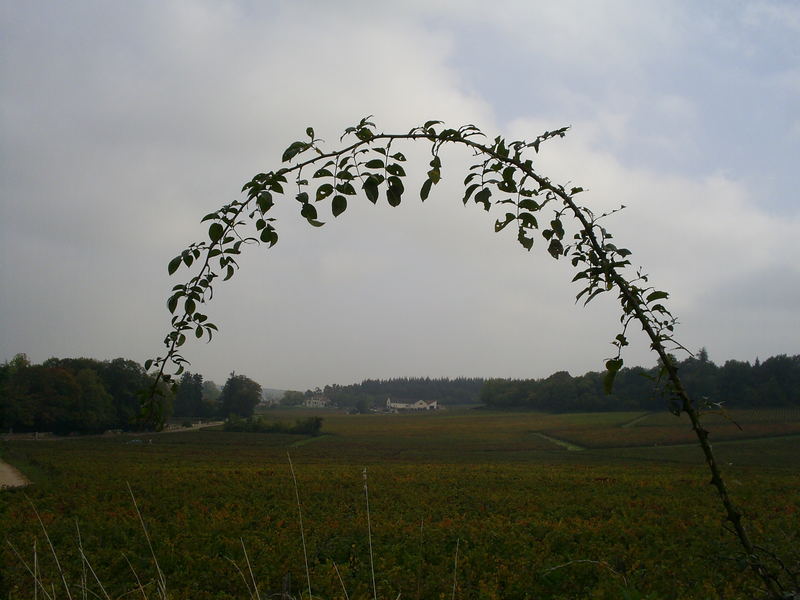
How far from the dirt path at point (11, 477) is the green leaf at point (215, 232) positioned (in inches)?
821

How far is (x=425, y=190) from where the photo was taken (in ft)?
3.26

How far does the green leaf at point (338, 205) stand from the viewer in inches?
36.2

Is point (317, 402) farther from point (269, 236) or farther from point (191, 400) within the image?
point (269, 236)

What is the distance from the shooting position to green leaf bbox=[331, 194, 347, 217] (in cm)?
92

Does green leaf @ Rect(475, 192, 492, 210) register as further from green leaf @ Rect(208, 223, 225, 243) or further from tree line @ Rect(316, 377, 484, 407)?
tree line @ Rect(316, 377, 484, 407)

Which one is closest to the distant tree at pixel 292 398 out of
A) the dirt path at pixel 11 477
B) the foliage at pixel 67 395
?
the foliage at pixel 67 395

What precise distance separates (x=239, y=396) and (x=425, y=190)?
77.4 m

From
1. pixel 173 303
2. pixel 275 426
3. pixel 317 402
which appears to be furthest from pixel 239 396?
pixel 173 303

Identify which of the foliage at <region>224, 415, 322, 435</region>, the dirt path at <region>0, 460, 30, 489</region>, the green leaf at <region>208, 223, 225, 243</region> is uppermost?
the green leaf at <region>208, 223, 225, 243</region>

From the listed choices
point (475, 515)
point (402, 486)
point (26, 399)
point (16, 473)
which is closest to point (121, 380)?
point (26, 399)

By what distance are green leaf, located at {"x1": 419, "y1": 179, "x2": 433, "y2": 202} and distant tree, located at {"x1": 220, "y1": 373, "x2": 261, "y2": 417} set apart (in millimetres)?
76834

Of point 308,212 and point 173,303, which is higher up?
point 308,212

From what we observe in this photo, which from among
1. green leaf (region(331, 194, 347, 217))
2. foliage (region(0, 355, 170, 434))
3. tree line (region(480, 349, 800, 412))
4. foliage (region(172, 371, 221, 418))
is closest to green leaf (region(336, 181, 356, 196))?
green leaf (region(331, 194, 347, 217))

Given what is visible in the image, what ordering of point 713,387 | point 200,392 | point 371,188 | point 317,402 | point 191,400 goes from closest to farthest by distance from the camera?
point 371,188 → point 713,387 → point 191,400 → point 200,392 → point 317,402
